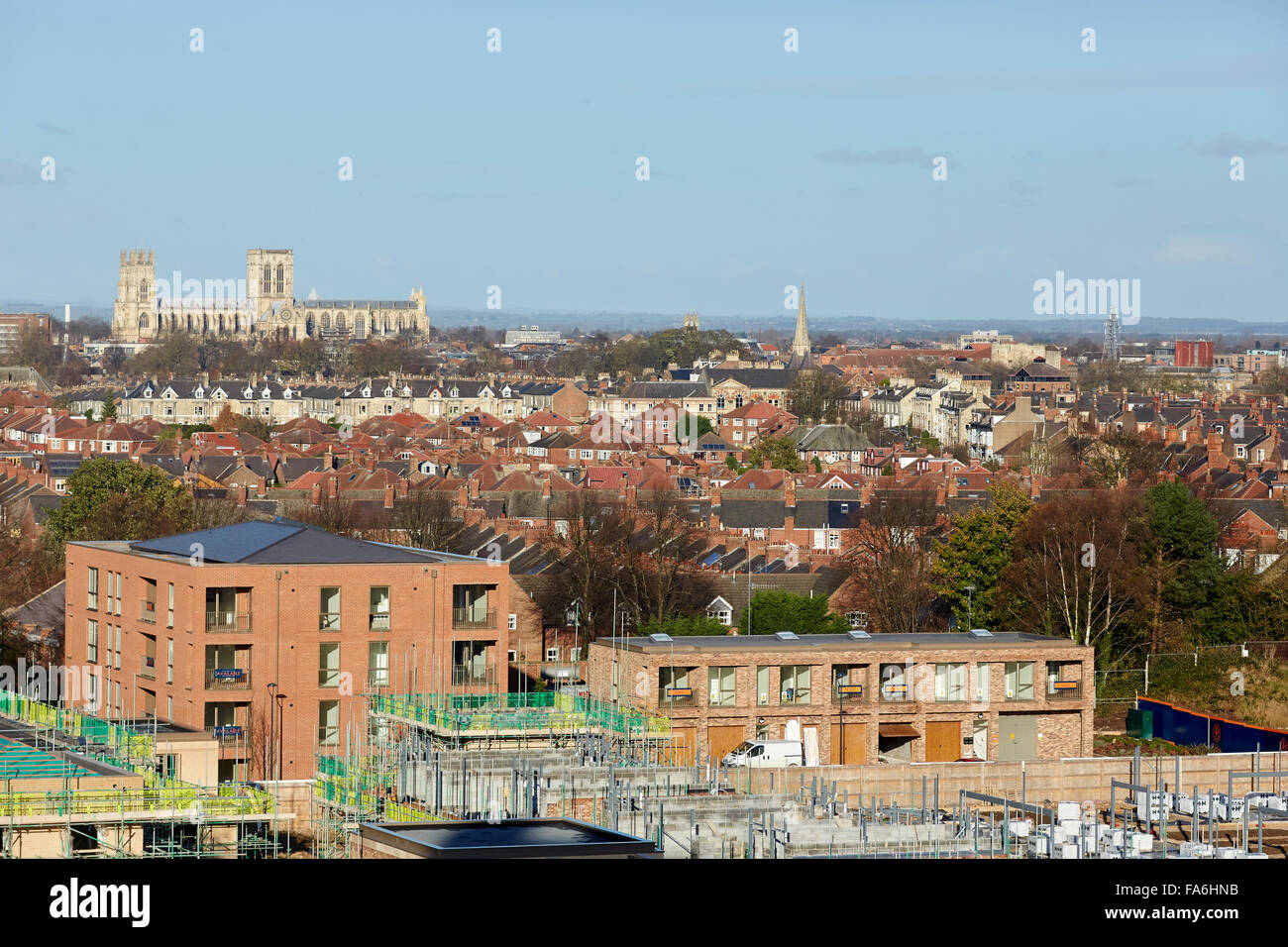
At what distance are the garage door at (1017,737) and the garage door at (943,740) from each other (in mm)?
610

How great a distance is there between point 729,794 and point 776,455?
66833 mm

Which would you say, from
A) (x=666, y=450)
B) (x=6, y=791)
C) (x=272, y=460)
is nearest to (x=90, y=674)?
(x=6, y=791)

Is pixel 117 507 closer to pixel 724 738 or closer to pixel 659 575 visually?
pixel 659 575

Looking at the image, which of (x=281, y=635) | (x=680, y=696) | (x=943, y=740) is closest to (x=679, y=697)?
(x=680, y=696)

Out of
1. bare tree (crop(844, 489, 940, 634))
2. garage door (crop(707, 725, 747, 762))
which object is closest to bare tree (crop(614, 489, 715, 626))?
bare tree (crop(844, 489, 940, 634))

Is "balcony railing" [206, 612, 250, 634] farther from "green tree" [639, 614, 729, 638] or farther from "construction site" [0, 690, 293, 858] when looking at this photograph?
"green tree" [639, 614, 729, 638]

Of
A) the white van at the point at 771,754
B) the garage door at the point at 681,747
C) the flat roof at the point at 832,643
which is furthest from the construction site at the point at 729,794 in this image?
the flat roof at the point at 832,643

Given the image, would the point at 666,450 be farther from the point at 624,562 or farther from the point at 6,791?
the point at 6,791

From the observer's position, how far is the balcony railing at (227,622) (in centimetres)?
2689

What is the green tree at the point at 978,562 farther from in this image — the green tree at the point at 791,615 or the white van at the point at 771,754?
the white van at the point at 771,754

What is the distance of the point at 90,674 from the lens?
29234 mm

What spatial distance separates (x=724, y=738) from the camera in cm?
2994
